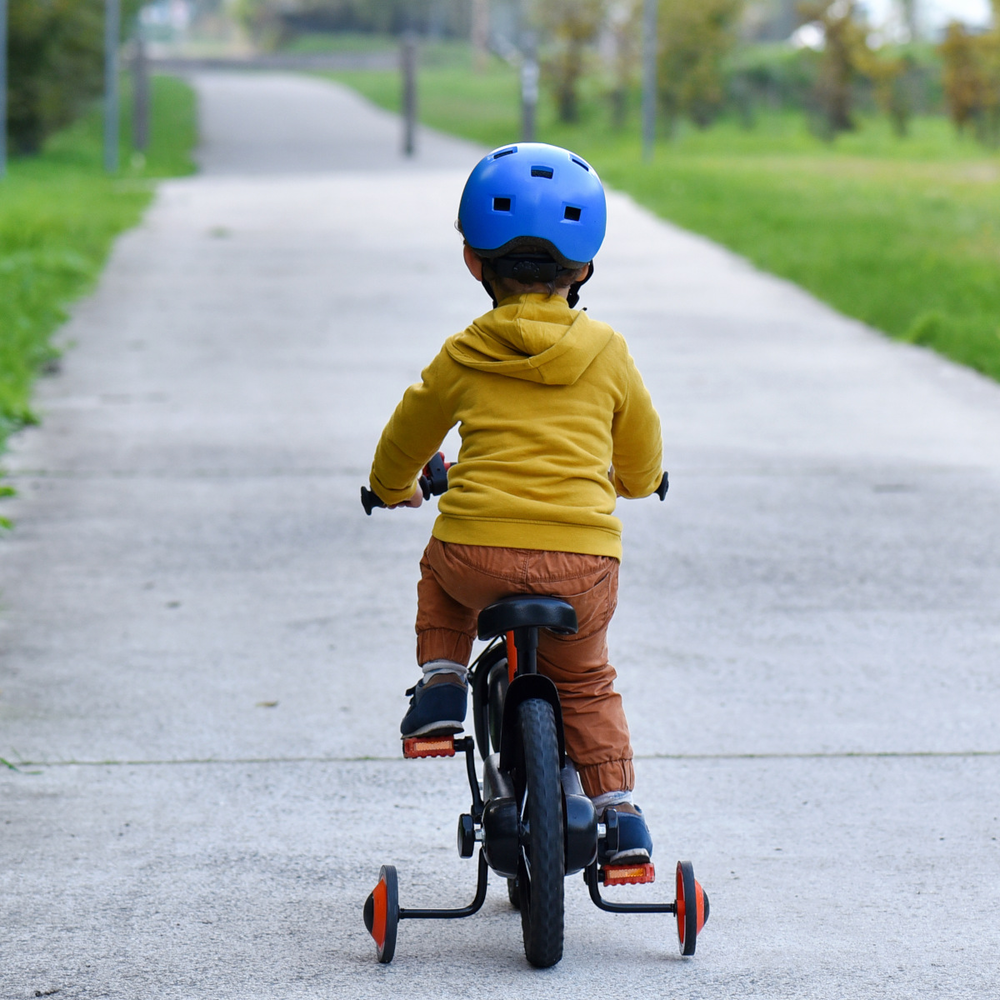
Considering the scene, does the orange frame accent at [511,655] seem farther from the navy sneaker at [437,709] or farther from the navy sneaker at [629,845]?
the navy sneaker at [629,845]

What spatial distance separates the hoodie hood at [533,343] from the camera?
310 centimetres

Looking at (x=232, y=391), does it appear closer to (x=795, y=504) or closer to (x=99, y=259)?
(x=795, y=504)

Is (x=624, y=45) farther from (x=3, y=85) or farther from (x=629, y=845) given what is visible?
(x=629, y=845)

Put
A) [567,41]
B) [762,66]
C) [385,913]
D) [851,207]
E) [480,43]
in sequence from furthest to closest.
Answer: [480,43] < [762,66] < [567,41] < [851,207] < [385,913]

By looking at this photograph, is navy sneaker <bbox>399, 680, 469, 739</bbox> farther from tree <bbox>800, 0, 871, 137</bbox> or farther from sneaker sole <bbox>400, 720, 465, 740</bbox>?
tree <bbox>800, 0, 871, 137</bbox>

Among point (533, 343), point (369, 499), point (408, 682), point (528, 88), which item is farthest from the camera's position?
point (528, 88)

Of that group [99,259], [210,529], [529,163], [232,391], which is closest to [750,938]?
[529,163]

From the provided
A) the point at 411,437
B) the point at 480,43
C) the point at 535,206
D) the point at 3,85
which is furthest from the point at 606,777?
the point at 480,43

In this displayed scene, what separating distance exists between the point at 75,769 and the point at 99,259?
9827mm

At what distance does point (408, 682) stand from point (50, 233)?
391 inches

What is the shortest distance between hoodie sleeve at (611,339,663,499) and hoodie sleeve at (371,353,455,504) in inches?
12.8

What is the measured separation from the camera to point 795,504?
7.08m

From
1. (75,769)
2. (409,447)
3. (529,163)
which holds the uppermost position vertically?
(529,163)

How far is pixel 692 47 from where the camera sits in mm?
30766
